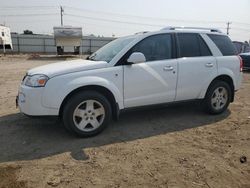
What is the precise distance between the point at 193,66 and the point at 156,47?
87 cm

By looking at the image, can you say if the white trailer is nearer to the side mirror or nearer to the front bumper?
the side mirror

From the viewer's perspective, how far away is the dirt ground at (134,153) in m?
3.50

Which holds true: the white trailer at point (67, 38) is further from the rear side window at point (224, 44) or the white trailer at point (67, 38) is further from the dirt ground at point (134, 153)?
the rear side window at point (224, 44)

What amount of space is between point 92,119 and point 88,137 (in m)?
0.31

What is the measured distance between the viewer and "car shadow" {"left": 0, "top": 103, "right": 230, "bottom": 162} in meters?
4.33

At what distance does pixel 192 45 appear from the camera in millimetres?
5961

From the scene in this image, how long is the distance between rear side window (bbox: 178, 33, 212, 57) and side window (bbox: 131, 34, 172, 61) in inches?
11.4

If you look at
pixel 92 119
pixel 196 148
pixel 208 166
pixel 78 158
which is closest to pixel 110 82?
pixel 92 119

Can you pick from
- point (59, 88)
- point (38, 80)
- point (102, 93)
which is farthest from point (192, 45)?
point (38, 80)

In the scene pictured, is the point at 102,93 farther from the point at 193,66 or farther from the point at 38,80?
the point at 193,66

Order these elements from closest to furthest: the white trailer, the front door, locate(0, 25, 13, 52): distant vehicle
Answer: the front door → the white trailer → locate(0, 25, 13, 52): distant vehicle

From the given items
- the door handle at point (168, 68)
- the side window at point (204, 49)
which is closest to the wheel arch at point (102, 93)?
the door handle at point (168, 68)

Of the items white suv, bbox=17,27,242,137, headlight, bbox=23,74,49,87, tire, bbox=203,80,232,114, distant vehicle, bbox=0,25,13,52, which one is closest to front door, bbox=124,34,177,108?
white suv, bbox=17,27,242,137

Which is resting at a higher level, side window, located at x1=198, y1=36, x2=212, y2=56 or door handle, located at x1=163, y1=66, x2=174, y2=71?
side window, located at x1=198, y1=36, x2=212, y2=56
